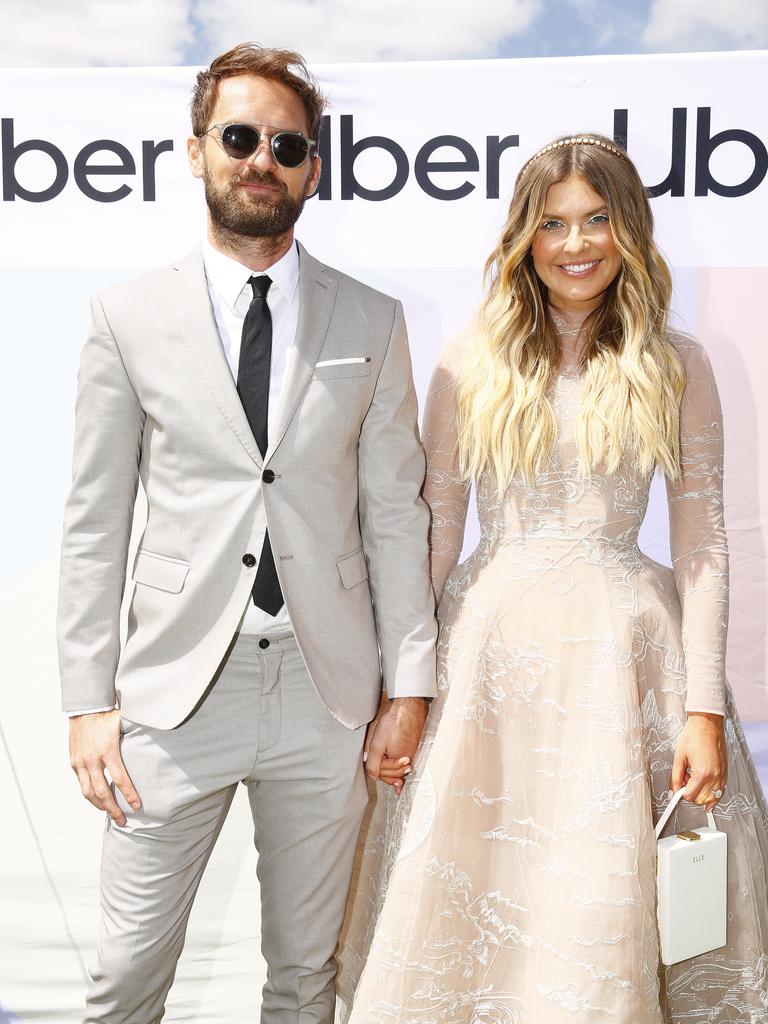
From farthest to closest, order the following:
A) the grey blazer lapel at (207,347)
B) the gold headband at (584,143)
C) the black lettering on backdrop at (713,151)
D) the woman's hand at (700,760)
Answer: the black lettering on backdrop at (713,151) → the gold headband at (584,143) → the woman's hand at (700,760) → the grey blazer lapel at (207,347)

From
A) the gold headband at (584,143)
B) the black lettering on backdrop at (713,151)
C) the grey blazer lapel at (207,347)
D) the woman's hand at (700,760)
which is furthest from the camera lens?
the black lettering on backdrop at (713,151)

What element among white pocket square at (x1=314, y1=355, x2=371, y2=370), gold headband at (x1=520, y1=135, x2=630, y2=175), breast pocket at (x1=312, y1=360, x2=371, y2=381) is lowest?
breast pocket at (x1=312, y1=360, x2=371, y2=381)

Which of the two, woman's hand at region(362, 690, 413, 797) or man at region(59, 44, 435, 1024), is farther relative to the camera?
woman's hand at region(362, 690, 413, 797)

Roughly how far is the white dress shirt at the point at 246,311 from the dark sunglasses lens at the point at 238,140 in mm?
159

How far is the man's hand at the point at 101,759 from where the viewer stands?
1548mm

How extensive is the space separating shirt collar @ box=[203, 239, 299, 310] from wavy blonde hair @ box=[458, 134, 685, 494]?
1.22ft

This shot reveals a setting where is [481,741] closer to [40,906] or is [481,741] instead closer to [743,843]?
[743,843]

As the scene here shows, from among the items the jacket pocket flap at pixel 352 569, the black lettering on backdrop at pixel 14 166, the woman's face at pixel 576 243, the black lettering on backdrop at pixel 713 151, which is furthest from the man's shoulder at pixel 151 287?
the black lettering on backdrop at pixel 713 151

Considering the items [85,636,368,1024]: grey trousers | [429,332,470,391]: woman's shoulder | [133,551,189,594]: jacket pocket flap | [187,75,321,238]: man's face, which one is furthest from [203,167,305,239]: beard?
[85,636,368,1024]: grey trousers

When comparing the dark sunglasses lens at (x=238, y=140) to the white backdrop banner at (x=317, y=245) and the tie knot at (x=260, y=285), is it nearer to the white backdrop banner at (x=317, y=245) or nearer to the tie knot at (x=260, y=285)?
the tie knot at (x=260, y=285)

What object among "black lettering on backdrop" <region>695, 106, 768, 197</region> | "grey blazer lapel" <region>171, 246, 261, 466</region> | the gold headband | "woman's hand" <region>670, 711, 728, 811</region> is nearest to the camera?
"grey blazer lapel" <region>171, 246, 261, 466</region>

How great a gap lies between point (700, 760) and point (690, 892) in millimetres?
206

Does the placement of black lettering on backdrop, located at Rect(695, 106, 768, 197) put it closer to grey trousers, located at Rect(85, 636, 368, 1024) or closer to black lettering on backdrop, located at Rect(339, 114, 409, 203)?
black lettering on backdrop, located at Rect(339, 114, 409, 203)

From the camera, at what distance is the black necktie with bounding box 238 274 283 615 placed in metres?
1.49
